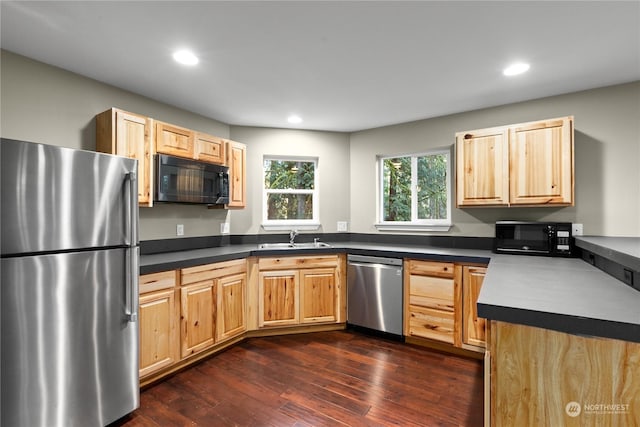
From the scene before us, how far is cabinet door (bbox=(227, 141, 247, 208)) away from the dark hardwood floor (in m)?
1.50

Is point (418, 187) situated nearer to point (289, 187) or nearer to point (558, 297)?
point (289, 187)

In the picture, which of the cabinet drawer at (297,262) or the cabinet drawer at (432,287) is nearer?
the cabinet drawer at (432,287)

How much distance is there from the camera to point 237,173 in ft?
11.2

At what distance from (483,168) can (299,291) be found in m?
2.18

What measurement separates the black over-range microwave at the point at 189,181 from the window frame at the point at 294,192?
71cm

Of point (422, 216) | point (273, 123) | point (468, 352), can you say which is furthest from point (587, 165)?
point (273, 123)

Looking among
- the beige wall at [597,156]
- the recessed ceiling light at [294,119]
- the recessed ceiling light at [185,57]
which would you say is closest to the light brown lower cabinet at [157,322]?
the recessed ceiling light at [185,57]

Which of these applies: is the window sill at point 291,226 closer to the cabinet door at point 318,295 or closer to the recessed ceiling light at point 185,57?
the cabinet door at point 318,295

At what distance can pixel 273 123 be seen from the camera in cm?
369

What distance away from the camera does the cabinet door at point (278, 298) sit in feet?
10.4

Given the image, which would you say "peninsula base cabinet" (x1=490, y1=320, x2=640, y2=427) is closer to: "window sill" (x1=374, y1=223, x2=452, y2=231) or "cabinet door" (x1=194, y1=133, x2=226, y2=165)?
"window sill" (x1=374, y1=223, x2=452, y2=231)

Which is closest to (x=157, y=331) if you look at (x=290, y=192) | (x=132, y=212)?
(x=132, y=212)

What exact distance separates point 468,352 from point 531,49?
243 cm

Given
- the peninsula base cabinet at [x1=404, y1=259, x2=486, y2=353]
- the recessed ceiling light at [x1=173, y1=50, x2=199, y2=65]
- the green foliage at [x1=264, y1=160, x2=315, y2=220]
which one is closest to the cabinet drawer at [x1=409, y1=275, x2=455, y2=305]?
the peninsula base cabinet at [x1=404, y1=259, x2=486, y2=353]
